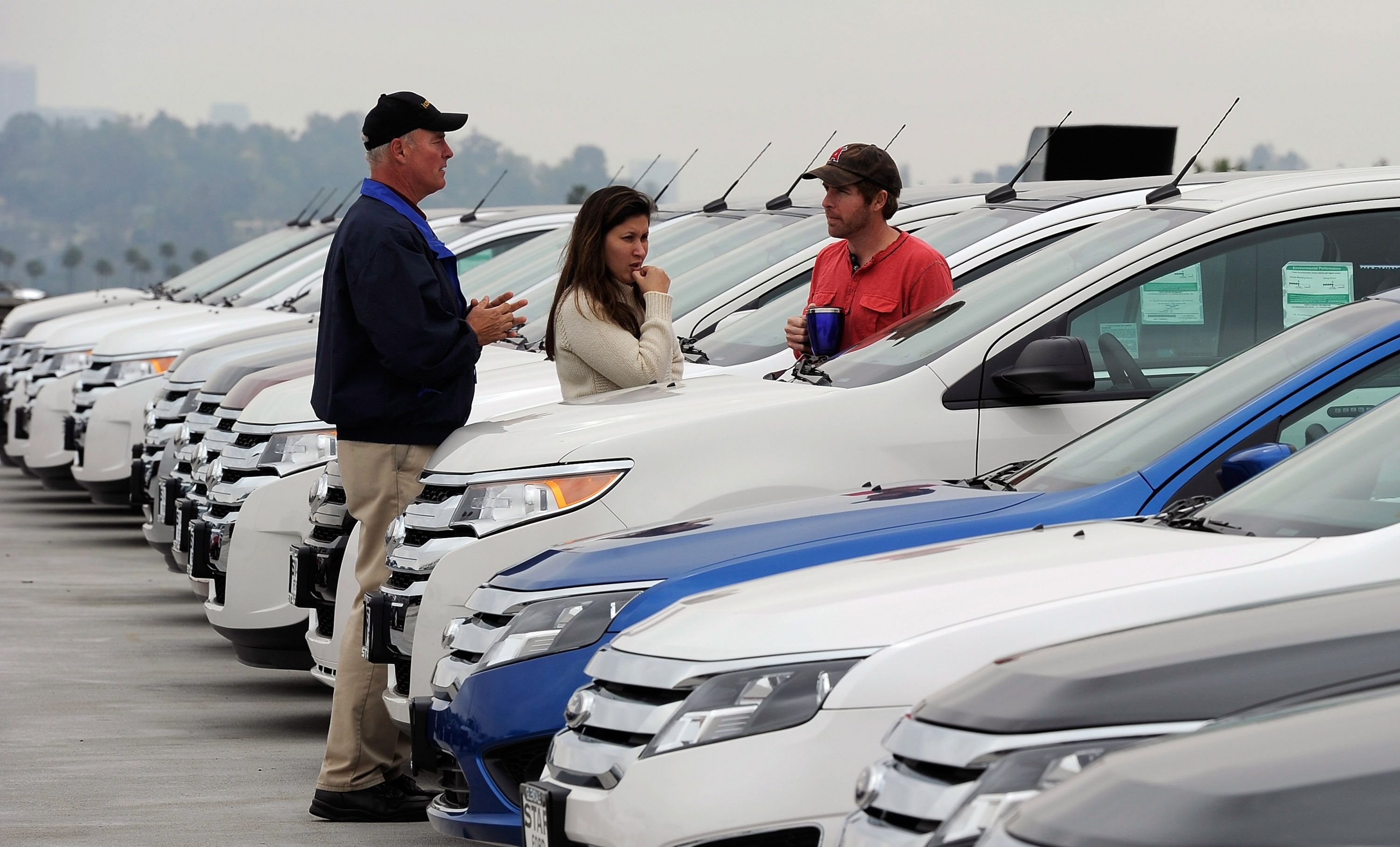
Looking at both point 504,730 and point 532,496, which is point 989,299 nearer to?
point 532,496

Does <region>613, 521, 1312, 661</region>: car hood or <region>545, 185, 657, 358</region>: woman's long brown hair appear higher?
<region>545, 185, 657, 358</region>: woman's long brown hair

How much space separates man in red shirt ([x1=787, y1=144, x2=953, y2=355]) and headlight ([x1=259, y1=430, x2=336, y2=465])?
6.03 ft

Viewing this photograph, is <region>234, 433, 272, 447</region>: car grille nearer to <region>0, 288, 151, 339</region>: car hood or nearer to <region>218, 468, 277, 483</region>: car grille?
<region>218, 468, 277, 483</region>: car grille

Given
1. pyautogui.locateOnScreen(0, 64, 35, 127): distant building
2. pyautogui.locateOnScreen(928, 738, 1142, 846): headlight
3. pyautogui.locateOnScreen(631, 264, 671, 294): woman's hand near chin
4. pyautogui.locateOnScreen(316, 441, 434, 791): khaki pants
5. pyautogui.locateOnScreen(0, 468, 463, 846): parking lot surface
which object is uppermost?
pyautogui.locateOnScreen(0, 64, 35, 127): distant building

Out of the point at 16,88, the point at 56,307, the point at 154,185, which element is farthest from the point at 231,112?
the point at 56,307

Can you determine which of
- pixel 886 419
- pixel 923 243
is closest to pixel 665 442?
pixel 886 419

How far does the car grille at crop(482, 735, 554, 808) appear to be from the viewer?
14.2 ft

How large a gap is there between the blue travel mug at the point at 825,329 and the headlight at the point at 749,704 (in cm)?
316

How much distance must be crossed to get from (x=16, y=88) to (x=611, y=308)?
7526 inches

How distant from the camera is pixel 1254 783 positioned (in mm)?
1929

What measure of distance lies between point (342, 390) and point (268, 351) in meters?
3.98

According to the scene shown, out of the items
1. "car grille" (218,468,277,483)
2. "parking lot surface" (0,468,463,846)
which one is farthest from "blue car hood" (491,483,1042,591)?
"car grille" (218,468,277,483)

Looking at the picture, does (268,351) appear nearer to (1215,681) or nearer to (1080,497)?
(1080,497)

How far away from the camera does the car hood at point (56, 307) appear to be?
17.3 meters
